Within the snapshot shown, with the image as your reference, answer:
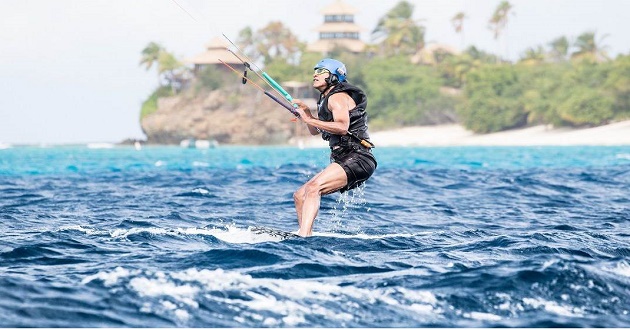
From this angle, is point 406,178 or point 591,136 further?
point 591,136

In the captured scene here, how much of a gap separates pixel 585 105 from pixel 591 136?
21.0ft

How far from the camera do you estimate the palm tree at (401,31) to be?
128875 mm

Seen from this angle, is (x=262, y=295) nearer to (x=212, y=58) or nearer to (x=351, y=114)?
(x=351, y=114)

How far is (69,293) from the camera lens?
7.39 meters

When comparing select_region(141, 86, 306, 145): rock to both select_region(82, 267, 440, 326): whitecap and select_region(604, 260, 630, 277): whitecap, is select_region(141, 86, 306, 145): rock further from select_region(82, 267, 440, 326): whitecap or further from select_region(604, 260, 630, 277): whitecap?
select_region(82, 267, 440, 326): whitecap

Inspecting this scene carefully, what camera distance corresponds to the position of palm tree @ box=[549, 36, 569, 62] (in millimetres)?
125625

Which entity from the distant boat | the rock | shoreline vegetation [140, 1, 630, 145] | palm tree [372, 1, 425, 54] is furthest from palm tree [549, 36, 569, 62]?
the distant boat

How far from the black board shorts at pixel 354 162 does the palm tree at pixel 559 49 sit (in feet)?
391

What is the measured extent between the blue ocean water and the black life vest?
113cm

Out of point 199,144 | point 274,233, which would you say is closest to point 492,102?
point 199,144

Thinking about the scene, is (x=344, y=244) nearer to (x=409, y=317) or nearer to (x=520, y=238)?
(x=520, y=238)

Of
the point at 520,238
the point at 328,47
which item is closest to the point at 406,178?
the point at 520,238

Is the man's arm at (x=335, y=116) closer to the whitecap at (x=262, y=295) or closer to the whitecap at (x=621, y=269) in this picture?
the whitecap at (x=262, y=295)

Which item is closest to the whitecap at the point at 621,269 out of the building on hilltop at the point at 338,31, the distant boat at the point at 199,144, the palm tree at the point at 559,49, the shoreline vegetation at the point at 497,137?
the shoreline vegetation at the point at 497,137
